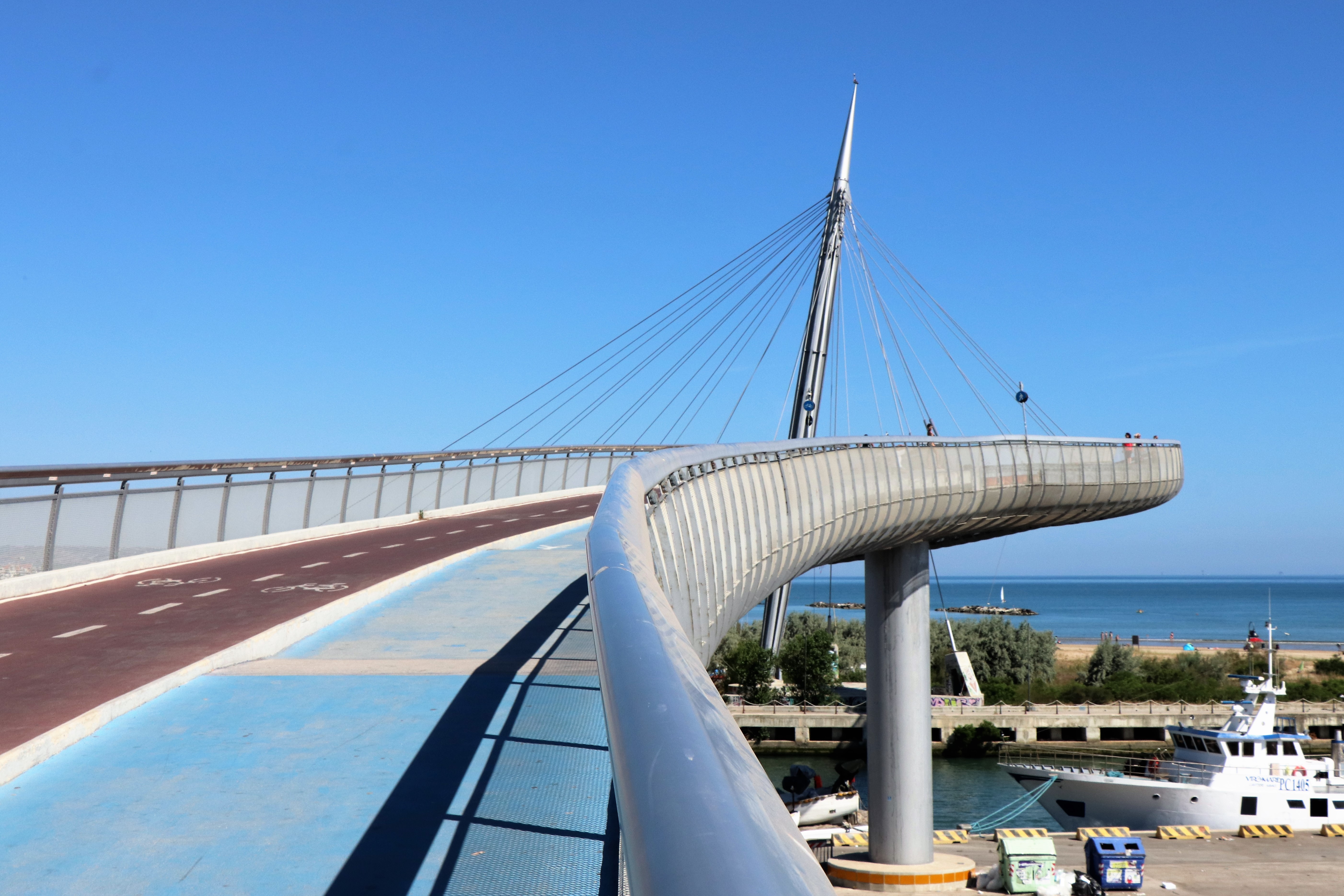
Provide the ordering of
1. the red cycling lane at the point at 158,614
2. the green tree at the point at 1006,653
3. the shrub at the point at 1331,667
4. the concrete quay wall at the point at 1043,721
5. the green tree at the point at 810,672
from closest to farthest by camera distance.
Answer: the red cycling lane at the point at 158,614 → the concrete quay wall at the point at 1043,721 → the green tree at the point at 810,672 → the green tree at the point at 1006,653 → the shrub at the point at 1331,667

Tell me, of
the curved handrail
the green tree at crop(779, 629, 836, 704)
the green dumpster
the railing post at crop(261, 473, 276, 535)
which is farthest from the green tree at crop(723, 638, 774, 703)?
the railing post at crop(261, 473, 276, 535)

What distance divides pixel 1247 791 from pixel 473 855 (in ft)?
141

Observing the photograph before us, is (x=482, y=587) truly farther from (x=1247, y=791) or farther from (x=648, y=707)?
(x=1247, y=791)

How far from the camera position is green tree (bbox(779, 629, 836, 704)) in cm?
6775

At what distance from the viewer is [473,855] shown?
518cm

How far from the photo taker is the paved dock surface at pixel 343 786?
5195mm

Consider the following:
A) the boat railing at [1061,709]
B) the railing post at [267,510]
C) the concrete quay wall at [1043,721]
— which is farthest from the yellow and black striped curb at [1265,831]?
the railing post at [267,510]

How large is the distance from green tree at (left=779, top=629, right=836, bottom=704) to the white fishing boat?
79.0 ft

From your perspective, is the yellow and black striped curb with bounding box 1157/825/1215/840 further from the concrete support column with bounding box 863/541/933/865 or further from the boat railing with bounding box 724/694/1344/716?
the boat railing with bounding box 724/694/1344/716

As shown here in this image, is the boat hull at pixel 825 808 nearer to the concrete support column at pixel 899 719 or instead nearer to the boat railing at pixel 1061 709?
the concrete support column at pixel 899 719

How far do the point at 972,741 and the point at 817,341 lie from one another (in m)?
30.0

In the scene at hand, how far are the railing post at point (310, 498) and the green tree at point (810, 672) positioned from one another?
4613 cm

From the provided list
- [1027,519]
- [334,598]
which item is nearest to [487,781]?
[334,598]

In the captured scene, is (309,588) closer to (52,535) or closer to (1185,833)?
(52,535)
